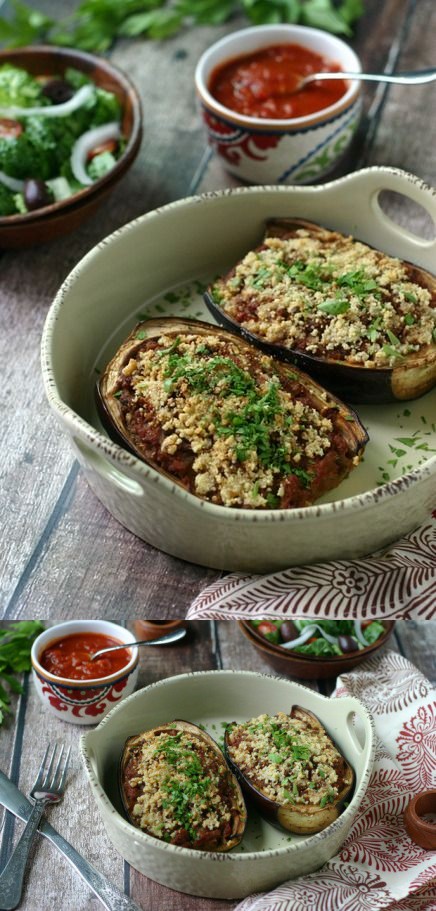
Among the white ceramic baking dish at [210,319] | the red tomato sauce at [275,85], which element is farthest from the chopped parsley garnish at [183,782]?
the red tomato sauce at [275,85]

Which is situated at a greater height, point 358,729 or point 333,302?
point 333,302

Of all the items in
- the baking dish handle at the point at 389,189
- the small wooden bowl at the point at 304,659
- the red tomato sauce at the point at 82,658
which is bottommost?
the red tomato sauce at the point at 82,658

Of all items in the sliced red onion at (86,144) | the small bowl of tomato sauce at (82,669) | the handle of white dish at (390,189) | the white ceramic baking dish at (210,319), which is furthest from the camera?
the sliced red onion at (86,144)

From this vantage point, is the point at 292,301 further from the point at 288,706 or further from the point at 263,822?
the point at 263,822

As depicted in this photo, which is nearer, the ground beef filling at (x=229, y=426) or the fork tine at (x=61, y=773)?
the ground beef filling at (x=229, y=426)

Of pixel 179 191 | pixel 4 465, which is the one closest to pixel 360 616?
pixel 4 465

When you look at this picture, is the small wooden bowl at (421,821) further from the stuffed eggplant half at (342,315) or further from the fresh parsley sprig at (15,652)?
the fresh parsley sprig at (15,652)

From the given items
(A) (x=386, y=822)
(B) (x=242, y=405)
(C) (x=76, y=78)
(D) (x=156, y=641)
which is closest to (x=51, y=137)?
(C) (x=76, y=78)

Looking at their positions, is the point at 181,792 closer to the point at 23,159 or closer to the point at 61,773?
the point at 61,773
